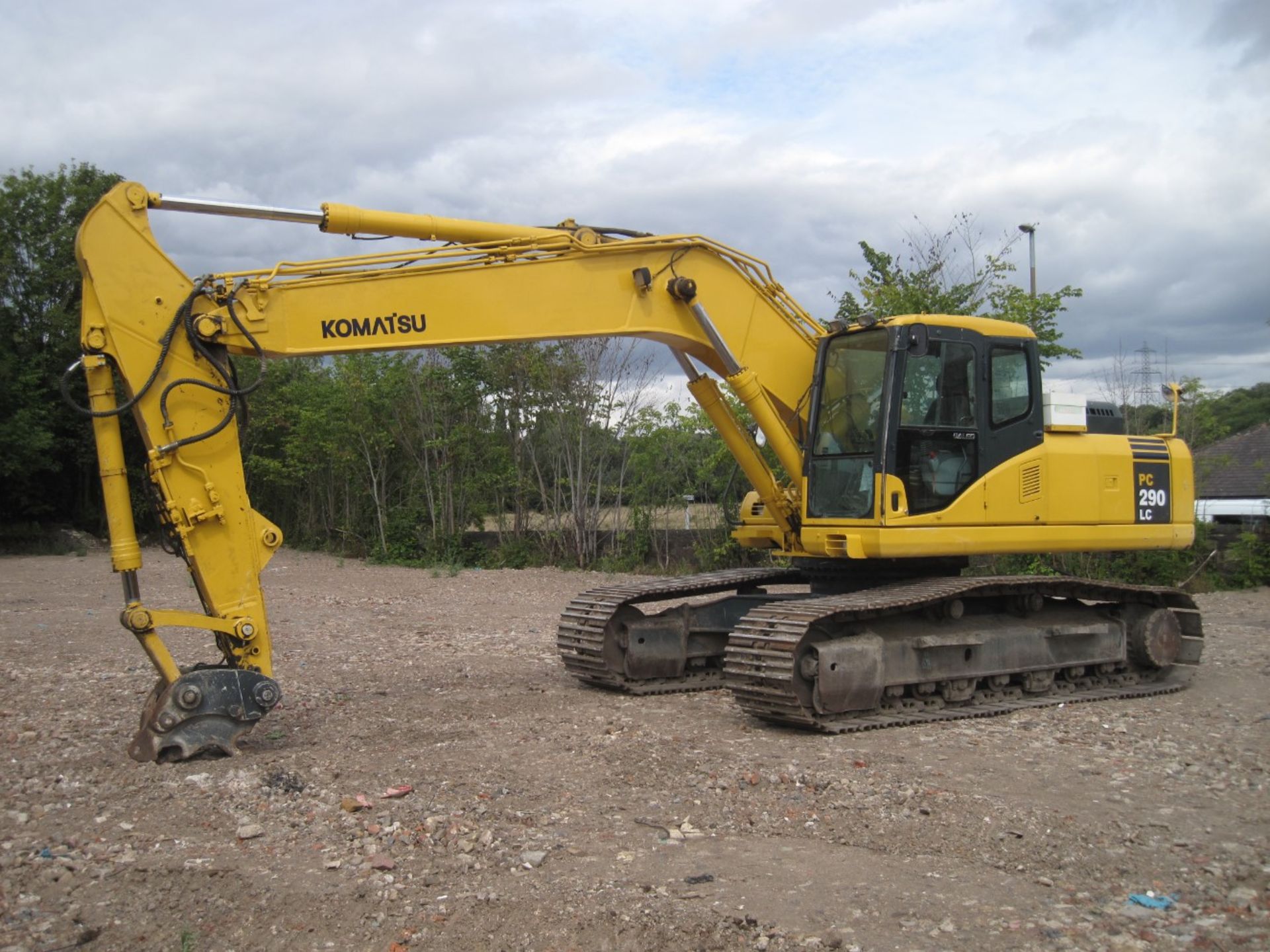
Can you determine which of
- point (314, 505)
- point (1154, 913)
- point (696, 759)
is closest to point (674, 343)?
point (696, 759)

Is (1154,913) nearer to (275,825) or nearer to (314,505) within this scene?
(275,825)

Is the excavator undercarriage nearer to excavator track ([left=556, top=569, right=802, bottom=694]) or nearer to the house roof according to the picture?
excavator track ([left=556, top=569, right=802, bottom=694])

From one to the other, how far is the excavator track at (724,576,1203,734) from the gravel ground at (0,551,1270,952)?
Result: 22cm

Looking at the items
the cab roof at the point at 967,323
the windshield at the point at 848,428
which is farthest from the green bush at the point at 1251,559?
the windshield at the point at 848,428

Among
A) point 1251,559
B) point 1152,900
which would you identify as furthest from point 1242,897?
point 1251,559

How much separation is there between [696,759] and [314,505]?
22.7 metres

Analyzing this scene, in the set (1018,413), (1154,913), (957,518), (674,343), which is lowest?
(1154,913)

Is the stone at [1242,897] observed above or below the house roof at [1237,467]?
below

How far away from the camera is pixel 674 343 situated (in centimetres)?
848

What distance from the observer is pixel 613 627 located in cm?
927

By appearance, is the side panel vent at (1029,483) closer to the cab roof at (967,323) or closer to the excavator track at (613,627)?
the cab roof at (967,323)

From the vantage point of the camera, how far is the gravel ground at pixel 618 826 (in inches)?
174

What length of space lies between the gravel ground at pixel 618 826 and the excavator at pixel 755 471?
0.45m

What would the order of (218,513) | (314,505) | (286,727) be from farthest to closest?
(314,505), (286,727), (218,513)
